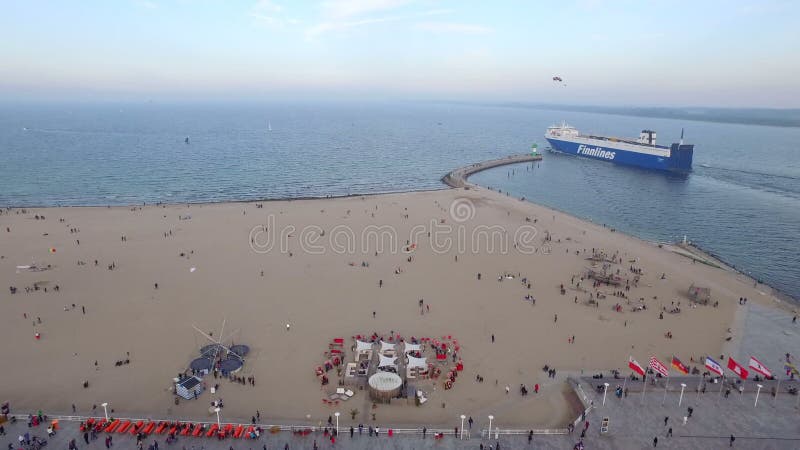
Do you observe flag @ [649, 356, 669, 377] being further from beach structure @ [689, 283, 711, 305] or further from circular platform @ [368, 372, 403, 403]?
beach structure @ [689, 283, 711, 305]

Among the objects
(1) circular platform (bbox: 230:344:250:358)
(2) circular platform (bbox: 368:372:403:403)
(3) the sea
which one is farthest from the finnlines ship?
(1) circular platform (bbox: 230:344:250:358)

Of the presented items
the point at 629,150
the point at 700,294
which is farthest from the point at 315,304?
the point at 629,150

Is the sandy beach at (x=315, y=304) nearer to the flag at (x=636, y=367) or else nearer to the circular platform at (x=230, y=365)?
the circular platform at (x=230, y=365)

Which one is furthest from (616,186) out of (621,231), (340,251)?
(340,251)

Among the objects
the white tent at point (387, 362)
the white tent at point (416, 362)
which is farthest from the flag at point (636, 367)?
the white tent at point (387, 362)

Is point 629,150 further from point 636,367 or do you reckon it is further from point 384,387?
point 384,387

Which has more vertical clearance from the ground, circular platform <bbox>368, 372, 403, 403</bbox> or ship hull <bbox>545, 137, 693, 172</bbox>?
ship hull <bbox>545, 137, 693, 172</bbox>

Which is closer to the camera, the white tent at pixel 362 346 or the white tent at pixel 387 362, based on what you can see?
the white tent at pixel 387 362
